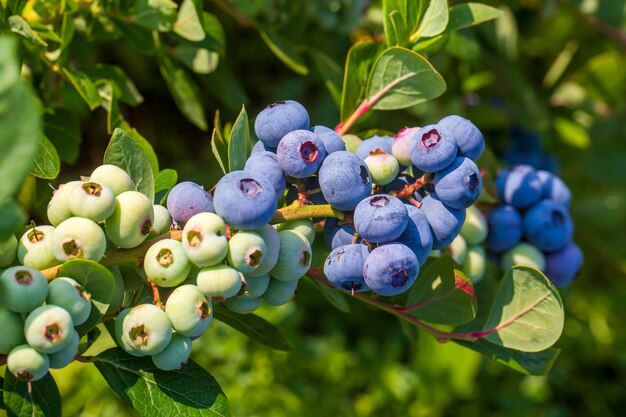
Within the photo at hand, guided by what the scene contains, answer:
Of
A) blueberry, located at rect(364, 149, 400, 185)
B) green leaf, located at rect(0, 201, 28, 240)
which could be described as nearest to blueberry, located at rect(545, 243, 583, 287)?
blueberry, located at rect(364, 149, 400, 185)

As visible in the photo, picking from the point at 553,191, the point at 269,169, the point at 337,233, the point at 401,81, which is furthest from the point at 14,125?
the point at 553,191

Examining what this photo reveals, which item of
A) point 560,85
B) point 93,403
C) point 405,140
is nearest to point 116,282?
point 405,140

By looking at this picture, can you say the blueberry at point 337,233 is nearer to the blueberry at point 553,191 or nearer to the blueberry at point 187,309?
the blueberry at point 187,309

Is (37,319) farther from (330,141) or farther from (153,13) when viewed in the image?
(153,13)

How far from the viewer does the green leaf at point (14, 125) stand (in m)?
0.60

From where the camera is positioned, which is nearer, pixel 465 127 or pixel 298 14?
pixel 465 127

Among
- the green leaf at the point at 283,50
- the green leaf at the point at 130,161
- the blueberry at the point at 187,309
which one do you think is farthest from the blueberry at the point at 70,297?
the green leaf at the point at 283,50

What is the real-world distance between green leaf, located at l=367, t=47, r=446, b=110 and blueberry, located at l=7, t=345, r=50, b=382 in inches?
28.4

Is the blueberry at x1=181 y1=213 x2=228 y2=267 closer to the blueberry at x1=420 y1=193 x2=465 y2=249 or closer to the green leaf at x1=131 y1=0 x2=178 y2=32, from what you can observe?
the blueberry at x1=420 y1=193 x2=465 y2=249

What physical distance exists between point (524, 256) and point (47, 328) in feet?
3.14

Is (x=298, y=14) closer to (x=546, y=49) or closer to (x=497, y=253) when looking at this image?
(x=497, y=253)

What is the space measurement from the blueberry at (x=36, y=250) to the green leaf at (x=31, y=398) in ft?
0.54

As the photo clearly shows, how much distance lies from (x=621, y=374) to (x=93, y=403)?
7.05 ft

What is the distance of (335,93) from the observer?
154 centimetres
